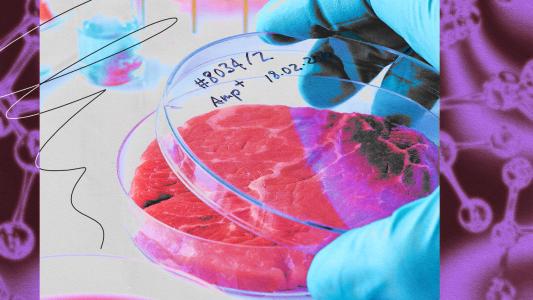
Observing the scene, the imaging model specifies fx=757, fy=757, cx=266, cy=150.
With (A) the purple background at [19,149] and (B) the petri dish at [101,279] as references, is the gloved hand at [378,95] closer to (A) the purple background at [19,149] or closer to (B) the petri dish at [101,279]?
(B) the petri dish at [101,279]

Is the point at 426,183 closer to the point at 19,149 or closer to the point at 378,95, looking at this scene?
the point at 378,95

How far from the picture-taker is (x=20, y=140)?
137 cm

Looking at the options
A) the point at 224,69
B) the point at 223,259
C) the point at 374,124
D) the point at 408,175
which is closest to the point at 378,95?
the point at 374,124

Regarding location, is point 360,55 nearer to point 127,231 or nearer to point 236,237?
point 236,237

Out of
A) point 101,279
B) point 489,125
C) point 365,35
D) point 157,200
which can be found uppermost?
point 365,35

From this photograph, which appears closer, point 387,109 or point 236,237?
point 236,237

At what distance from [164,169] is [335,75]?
0.35 meters

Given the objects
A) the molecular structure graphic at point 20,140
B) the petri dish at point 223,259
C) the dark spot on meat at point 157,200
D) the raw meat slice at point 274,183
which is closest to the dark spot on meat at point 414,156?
the raw meat slice at point 274,183

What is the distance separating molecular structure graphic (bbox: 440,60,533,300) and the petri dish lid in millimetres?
81

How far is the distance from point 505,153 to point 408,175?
185 millimetres

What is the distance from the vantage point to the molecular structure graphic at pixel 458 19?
4.47ft

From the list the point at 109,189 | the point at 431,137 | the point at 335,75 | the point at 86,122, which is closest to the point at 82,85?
the point at 86,122

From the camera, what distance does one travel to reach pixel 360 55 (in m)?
1.36

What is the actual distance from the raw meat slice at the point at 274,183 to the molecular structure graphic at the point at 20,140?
196mm
